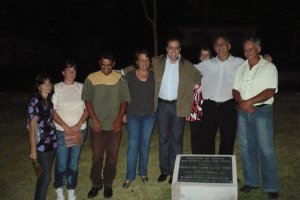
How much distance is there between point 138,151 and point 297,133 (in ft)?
18.1

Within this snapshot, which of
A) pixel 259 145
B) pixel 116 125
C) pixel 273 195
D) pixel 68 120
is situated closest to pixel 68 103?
pixel 68 120

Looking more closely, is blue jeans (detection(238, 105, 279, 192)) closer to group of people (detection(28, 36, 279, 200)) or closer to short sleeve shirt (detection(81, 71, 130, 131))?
group of people (detection(28, 36, 279, 200))

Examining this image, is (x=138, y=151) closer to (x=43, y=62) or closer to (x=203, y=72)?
(x=203, y=72)

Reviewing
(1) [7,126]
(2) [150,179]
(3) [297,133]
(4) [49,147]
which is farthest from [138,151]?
(1) [7,126]

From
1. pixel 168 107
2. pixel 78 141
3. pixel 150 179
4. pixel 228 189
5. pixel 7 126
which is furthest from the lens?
pixel 7 126

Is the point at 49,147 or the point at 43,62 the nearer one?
the point at 49,147

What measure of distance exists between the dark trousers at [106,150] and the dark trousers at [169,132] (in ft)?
2.63

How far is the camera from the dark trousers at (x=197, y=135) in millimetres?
7020

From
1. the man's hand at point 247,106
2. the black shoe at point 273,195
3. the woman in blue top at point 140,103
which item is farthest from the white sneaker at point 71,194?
the black shoe at point 273,195

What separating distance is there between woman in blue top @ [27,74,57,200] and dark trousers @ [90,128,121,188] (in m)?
0.84

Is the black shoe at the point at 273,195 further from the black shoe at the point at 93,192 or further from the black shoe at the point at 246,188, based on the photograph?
the black shoe at the point at 93,192

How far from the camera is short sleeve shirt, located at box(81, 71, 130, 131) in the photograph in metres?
6.27

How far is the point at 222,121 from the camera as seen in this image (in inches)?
266

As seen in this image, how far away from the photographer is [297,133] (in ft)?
35.7
